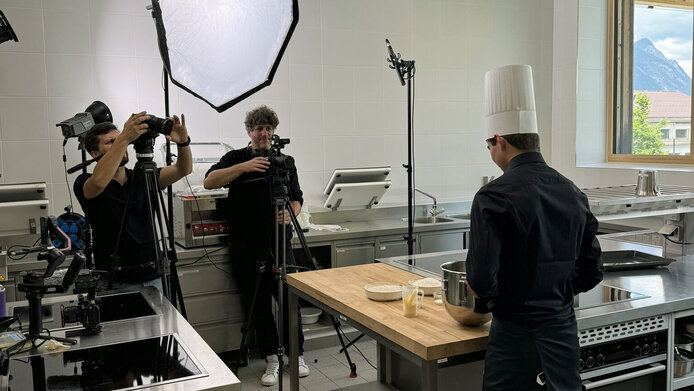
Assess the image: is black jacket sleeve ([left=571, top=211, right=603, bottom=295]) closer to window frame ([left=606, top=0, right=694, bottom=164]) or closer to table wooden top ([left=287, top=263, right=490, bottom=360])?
table wooden top ([left=287, top=263, right=490, bottom=360])

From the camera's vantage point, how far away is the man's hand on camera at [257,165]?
3.29 meters

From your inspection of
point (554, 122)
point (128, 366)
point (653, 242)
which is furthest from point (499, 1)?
point (128, 366)

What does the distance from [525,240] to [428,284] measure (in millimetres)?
619

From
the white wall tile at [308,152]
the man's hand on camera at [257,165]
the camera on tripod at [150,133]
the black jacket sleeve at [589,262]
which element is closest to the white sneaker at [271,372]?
the man's hand on camera at [257,165]

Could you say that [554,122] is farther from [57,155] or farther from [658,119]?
[57,155]

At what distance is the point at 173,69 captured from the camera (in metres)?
2.45

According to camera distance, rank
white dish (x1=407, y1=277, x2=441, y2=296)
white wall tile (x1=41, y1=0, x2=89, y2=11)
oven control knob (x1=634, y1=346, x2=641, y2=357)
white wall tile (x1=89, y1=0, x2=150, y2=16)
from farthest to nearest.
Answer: white wall tile (x1=89, y1=0, x2=150, y2=16) → white wall tile (x1=41, y1=0, x2=89, y2=11) → white dish (x1=407, y1=277, x2=441, y2=296) → oven control knob (x1=634, y1=346, x2=641, y2=357)

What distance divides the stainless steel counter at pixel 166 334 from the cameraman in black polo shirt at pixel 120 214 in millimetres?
394

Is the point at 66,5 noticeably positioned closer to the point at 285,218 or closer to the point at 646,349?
the point at 285,218

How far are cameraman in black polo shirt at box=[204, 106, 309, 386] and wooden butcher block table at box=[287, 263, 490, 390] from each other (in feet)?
3.16

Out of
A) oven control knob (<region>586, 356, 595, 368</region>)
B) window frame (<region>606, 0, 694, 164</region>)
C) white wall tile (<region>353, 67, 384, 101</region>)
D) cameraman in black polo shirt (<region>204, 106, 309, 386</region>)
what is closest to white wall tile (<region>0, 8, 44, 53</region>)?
cameraman in black polo shirt (<region>204, 106, 309, 386</region>)

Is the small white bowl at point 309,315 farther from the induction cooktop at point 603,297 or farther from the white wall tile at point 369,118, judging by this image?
the induction cooktop at point 603,297

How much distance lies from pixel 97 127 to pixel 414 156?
2.81 metres

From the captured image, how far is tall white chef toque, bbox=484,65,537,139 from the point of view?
1.82 metres
